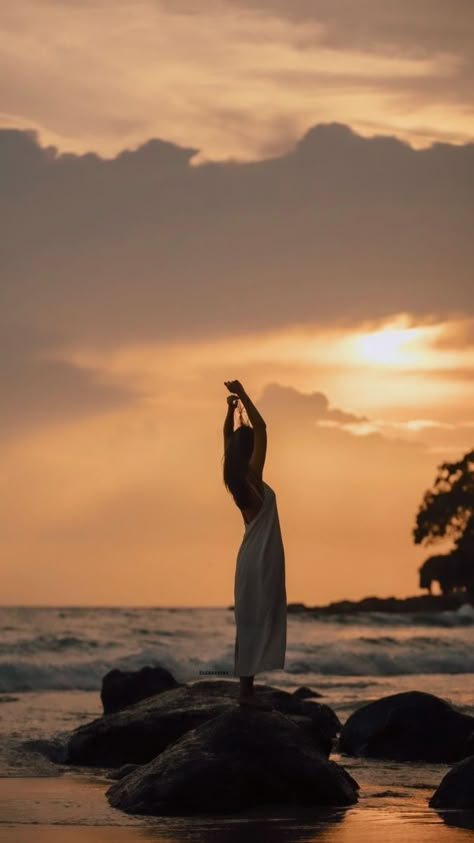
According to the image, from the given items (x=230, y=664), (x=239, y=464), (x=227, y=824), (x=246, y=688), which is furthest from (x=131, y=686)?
(x=230, y=664)

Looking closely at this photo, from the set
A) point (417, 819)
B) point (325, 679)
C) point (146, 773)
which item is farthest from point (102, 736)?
point (325, 679)

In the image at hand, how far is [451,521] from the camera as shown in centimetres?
9756

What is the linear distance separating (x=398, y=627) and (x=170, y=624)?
10103 mm

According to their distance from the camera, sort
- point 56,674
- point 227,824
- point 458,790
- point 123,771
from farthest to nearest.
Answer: point 56,674 → point 123,771 → point 458,790 → point 227,824

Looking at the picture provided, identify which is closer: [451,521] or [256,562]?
[256,562]

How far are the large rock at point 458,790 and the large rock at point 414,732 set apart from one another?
388cm

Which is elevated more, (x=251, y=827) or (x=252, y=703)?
(x=252, y=703)

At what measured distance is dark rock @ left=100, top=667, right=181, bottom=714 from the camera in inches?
736

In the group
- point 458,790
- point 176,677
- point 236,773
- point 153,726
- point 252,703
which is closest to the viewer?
point 236,773

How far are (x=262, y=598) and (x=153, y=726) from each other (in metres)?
3.42

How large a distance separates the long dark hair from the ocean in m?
2.56

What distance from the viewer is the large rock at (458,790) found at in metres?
11.4

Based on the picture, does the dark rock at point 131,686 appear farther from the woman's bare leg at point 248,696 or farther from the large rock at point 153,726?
the woman's bare leg at point 248,696

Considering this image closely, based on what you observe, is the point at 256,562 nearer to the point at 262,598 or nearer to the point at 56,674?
the point at 262,598
